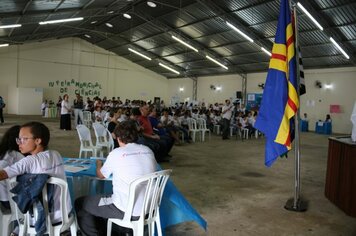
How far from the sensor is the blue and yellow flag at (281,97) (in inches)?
134

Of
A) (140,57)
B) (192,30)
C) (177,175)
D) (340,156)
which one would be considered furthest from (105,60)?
(340,156)

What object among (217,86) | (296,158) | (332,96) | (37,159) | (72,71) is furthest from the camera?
(217,86)

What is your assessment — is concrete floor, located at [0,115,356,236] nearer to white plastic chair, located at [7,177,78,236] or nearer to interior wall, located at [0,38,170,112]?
white plastic chair, located at [7,177,78,236]

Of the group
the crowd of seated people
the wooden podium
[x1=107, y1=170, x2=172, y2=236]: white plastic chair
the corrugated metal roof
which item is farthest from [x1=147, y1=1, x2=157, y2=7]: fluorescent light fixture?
[x1=107, y1=170, x2=172, y2=236]: white plastic chair

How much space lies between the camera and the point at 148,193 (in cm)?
219

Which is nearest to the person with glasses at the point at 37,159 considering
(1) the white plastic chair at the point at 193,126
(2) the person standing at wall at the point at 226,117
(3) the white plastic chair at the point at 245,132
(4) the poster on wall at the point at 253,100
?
(1) the white plastic chair at the point at 193,126

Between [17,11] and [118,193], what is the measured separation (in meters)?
9.34

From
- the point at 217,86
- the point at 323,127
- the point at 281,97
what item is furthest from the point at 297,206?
the point at 217,86

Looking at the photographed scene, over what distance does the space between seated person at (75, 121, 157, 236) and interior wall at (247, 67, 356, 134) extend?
13758 mm

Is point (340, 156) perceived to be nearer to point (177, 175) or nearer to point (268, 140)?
point (268, 140)

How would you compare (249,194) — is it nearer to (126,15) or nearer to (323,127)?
(323,127)

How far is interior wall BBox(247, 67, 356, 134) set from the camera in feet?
45.7

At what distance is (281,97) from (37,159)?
2.57 metres

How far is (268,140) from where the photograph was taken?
3.46 metres
